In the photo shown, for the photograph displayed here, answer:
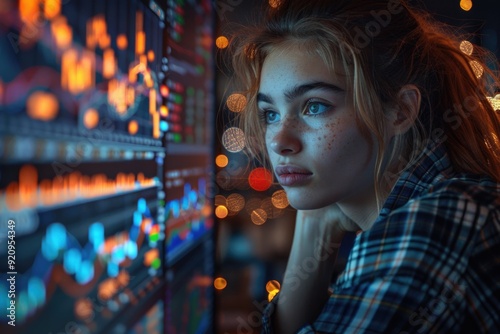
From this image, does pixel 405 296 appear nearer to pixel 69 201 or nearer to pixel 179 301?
pixel 69 201

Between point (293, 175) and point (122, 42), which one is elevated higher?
point (122, 42)

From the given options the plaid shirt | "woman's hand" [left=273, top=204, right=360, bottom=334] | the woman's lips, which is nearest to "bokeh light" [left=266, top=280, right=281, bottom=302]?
"woman's hand" [left=273, top=204, right=360, bottom=334]

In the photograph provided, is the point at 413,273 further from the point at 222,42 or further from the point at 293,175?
the point at 222,42

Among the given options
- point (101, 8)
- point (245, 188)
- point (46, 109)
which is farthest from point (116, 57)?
point (245, 188)

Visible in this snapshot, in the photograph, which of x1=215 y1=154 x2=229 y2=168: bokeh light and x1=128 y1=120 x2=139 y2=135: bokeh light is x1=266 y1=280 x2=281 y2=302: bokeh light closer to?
x1=215 y1=154 x2=229 y2=168: bokeh light

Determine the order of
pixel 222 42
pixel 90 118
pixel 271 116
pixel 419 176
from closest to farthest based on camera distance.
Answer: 1. pixel 90 118
2. pixel 419 176
3. pixel 271 116
4. pixel 222 42

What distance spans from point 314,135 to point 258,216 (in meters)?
1.00

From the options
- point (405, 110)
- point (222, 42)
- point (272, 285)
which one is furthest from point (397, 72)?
point (272, 285)

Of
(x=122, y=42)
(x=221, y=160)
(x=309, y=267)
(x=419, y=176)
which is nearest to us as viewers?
(x=122, y=42)

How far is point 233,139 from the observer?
152 cm

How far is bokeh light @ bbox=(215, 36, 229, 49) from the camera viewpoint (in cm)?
136

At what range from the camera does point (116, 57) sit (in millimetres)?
681

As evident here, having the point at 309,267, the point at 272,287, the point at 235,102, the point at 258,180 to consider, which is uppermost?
the point at 235,102

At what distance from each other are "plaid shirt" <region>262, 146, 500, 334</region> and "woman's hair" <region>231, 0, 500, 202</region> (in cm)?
Result: 20
